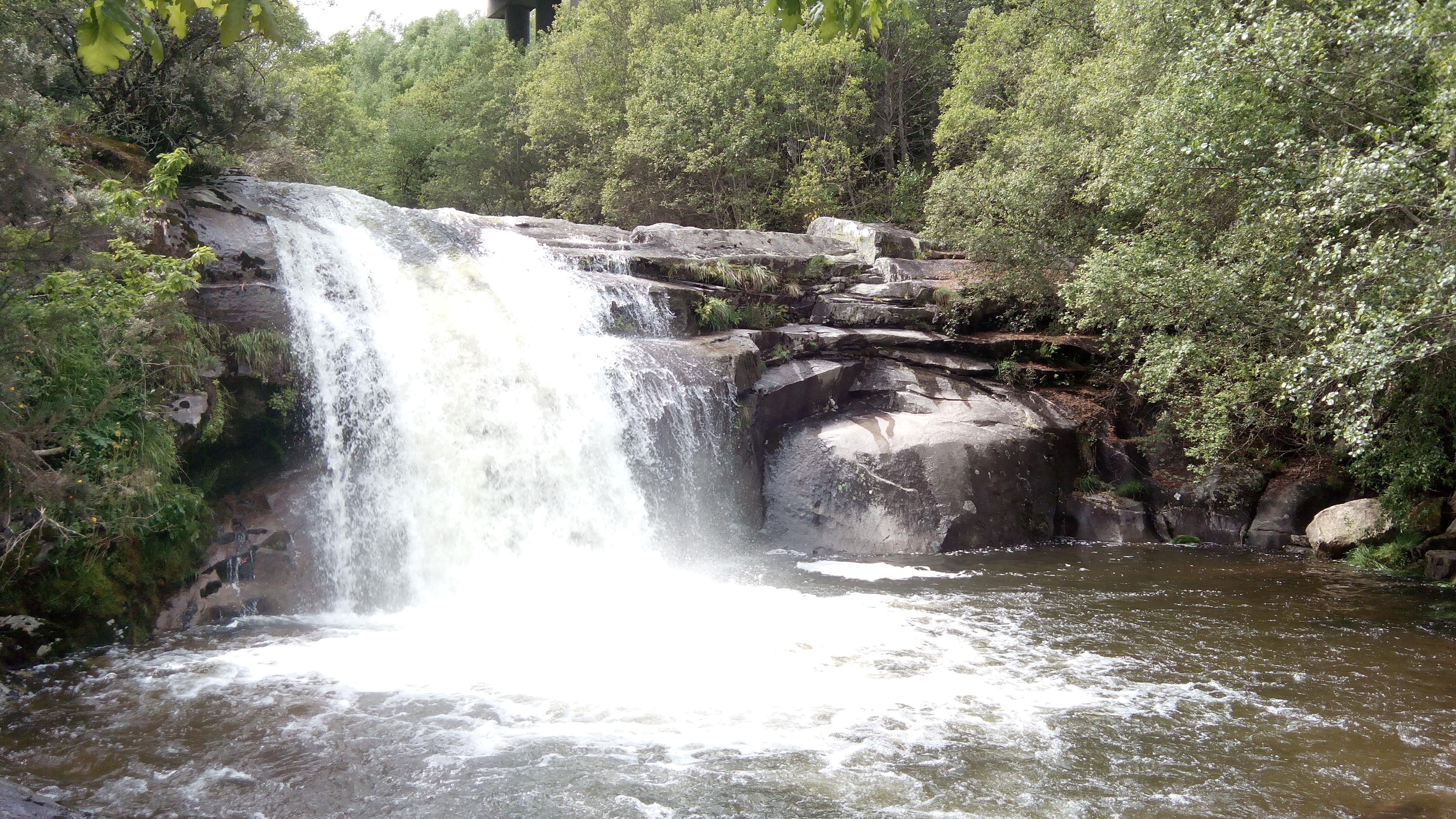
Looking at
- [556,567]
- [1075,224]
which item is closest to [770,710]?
[556,567]

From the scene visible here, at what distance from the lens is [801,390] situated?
585 inches

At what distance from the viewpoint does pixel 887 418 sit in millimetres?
14719

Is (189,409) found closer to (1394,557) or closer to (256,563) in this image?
(256,563)

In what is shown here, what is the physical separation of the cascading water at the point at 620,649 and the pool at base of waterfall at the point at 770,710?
0.11ft

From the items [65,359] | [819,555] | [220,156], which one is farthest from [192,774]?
[220,156]

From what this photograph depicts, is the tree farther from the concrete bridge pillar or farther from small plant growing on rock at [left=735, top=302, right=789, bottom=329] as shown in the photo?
the concrete bridge pillar

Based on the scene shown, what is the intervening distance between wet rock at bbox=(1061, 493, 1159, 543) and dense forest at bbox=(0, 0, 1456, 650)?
1318mm

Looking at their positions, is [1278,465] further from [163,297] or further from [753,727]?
[163,297]

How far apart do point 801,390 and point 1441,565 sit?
8781mm

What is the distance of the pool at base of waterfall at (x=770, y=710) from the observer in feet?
18.1

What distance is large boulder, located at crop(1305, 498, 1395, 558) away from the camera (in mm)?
12516

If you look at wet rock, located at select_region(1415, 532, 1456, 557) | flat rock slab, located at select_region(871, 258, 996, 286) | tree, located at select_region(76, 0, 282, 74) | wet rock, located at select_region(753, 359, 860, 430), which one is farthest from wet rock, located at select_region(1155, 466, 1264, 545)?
tree, located at select_region(76, 0, 282, 74)

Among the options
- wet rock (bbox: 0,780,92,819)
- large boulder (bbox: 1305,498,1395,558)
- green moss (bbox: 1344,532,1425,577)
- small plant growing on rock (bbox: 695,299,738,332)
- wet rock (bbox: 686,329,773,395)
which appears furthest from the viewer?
small plant growing on rock (bbox: 695,299,738,332)

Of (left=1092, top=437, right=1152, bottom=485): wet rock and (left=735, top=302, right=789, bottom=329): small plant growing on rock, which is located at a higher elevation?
(left=735, top=302, right=789, bottom=329): small plant growing on rock
